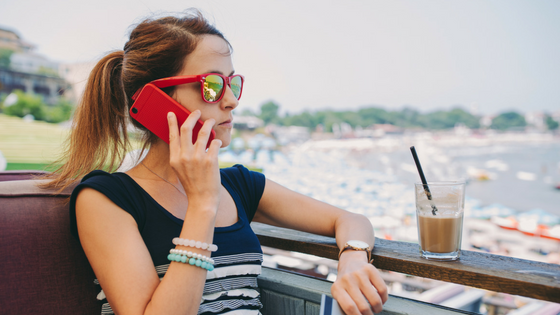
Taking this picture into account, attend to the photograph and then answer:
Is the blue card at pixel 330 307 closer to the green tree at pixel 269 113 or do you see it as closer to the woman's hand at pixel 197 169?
the woman's hand at pixel 197 169

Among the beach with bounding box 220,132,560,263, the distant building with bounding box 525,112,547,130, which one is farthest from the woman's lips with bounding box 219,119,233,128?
the distant building with bounding box 525,112,547,130

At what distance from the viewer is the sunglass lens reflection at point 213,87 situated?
0.99 m

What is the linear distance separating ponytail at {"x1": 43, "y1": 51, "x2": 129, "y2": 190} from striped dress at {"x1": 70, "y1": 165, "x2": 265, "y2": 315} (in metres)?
0.16

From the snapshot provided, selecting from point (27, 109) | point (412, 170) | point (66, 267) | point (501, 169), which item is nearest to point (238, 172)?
point (66, 267)

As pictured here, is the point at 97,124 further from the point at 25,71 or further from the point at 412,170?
the point at 412,170

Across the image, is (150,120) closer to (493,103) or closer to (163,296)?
(163,296)

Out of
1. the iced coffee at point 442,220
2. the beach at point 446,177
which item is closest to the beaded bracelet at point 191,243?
the iced coffee at point 442,220

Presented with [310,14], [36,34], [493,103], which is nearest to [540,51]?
[493,103]

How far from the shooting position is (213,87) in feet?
3.29

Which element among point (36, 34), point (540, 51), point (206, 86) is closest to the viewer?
point (206, 86)

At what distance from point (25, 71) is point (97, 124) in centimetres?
2470

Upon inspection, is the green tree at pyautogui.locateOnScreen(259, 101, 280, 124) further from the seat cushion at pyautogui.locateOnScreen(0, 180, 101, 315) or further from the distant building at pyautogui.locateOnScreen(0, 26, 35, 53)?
the seat cushion at pyautogui.locateOnScreen(0, 180, 101, 315)

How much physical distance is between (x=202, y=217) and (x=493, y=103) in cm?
5192

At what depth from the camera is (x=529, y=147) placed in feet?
159
